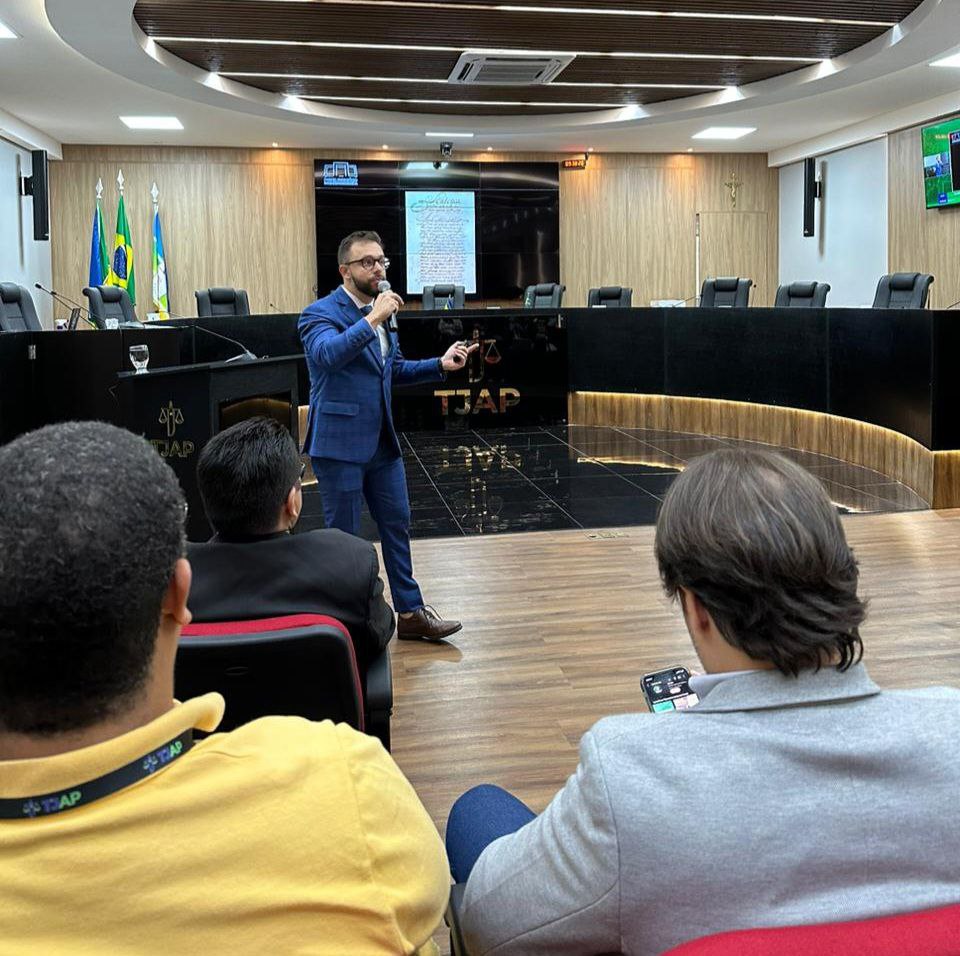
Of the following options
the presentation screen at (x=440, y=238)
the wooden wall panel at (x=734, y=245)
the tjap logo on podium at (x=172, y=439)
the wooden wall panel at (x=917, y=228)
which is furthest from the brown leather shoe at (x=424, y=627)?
the wooden wall panel at (x=734, y=245)

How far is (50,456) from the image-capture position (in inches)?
31.5

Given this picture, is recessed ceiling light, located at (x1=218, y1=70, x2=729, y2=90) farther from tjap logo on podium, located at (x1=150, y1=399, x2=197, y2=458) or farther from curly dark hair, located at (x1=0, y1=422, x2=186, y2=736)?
curly dark hair, located at (x1=0, y1=422, x2=186, y2=736)

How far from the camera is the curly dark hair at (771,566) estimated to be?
1057 mm

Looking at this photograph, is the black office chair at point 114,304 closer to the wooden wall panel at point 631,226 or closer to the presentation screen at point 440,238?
the presentation screen at point 440,238

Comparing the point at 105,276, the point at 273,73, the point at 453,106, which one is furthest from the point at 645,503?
the point at 105,276

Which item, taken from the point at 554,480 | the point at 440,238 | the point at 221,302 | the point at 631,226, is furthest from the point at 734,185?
the point at 554,480

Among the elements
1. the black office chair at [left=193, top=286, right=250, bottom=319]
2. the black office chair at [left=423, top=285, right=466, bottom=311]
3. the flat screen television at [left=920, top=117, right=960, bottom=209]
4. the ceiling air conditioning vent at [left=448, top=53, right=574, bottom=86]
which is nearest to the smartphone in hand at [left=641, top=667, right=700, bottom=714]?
the ceiling air conditioning vent at [left=448, top=53, right=574, bottom=86]

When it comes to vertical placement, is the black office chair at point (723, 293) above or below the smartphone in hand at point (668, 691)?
above

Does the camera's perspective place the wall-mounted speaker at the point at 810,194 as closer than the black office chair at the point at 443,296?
No

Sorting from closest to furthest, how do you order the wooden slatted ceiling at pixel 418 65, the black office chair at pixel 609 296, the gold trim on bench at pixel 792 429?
1. the gold trim on bench at pixel 792 429
2. the wooden slatted ceiling at pixel 418 65
3. the black office chair at pixel 609 296

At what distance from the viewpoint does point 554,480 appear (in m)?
7.61

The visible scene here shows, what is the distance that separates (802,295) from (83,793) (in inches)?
403

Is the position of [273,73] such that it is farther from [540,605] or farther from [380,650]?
[380,650]

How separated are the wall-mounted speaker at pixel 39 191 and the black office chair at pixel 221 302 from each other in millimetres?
2648
